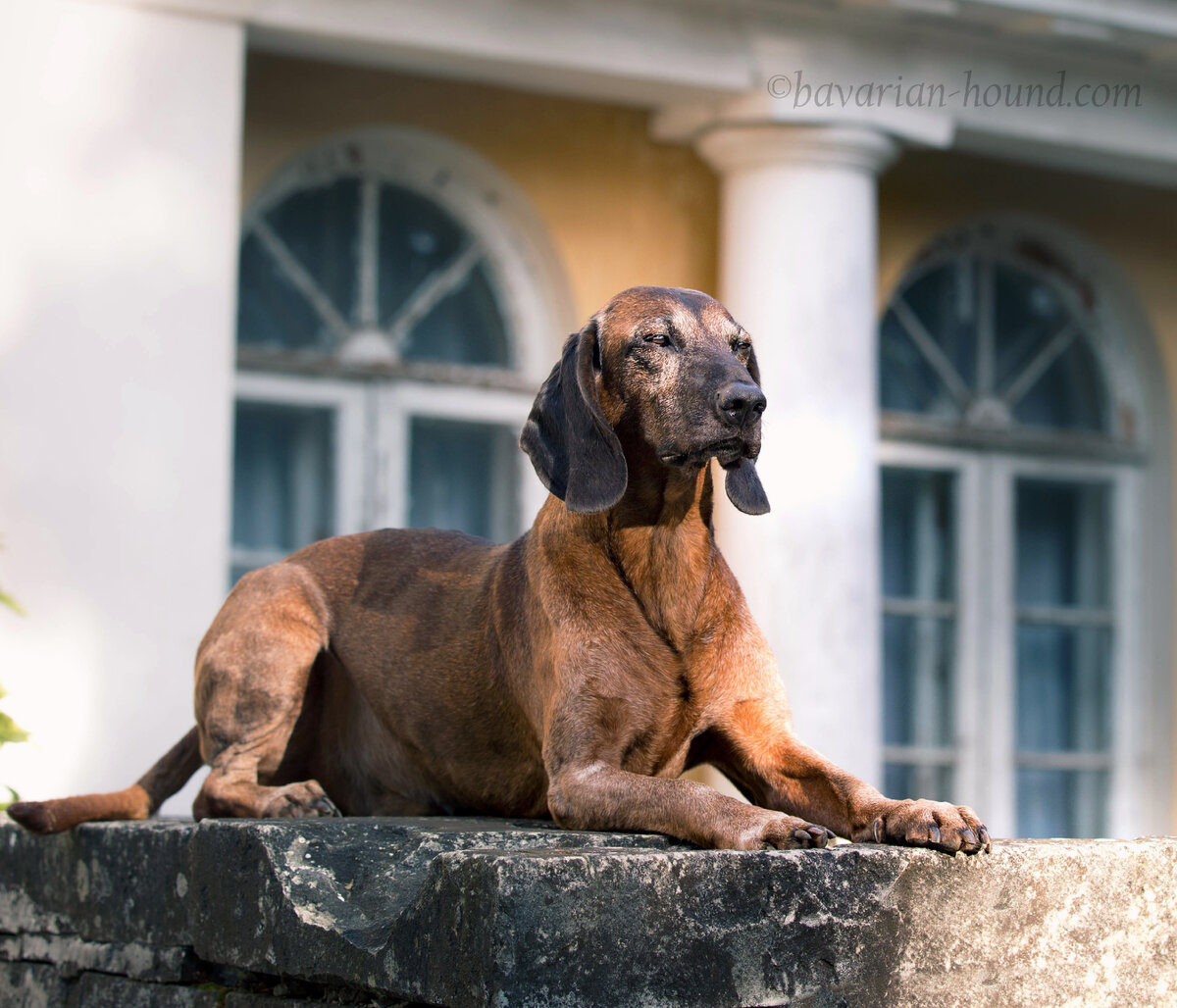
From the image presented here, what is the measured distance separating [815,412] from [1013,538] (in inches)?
93.6

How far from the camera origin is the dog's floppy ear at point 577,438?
298cm

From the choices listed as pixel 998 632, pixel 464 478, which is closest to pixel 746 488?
pixel 464 478

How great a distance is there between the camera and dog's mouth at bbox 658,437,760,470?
2896mm

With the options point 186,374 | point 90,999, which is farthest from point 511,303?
point 90,999

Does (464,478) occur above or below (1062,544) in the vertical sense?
above

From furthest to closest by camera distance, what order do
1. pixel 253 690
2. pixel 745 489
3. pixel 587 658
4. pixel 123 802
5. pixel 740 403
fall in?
1. pixel 123 802
2. pixel 253 690
3. pixel 745 489
4. pixel 587 658
5. pixel 740 403

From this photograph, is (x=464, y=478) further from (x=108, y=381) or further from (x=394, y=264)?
(x=108, y=381)

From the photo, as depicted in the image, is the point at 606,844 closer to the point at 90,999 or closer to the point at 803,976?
the point at 803,976

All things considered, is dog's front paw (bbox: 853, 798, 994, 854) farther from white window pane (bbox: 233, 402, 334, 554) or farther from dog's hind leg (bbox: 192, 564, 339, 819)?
white window pane (bbox: 233, 402, 334, 554)

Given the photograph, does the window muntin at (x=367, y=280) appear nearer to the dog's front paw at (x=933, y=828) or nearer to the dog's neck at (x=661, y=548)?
the dog's neck at (x=661, y=548)

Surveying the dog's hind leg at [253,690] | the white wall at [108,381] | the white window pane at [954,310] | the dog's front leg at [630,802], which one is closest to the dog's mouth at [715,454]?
the dog's front leg at [630,802]

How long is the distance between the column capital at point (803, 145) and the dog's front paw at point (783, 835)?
472cm

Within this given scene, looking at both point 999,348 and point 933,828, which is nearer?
point 933,828

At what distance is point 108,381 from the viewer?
5.68 meters
